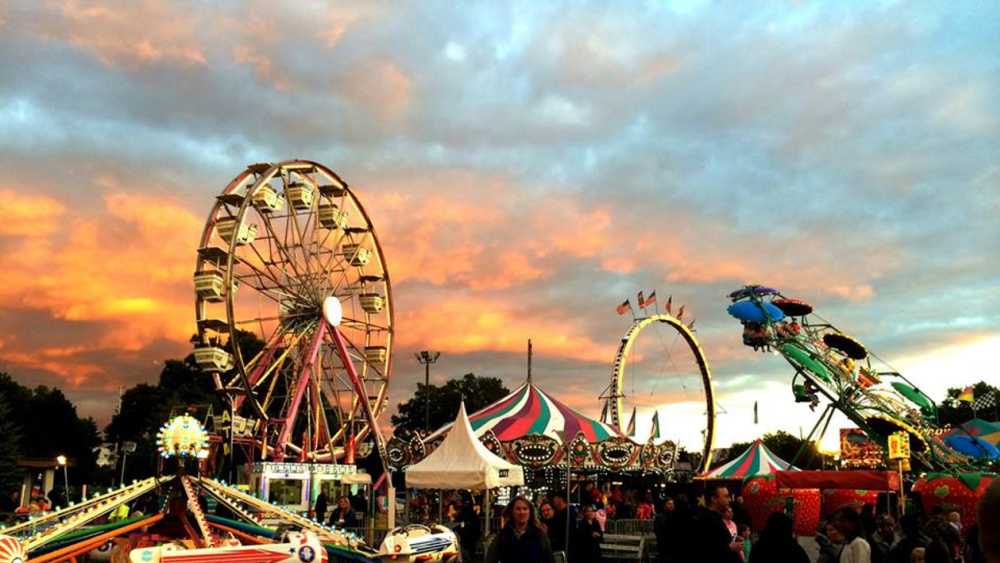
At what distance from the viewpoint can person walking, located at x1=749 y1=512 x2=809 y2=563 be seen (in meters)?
5.44

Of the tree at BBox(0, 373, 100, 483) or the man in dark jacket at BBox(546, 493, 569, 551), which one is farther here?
the tree at BBox(0, 373, 100, 483)

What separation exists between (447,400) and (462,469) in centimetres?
5301

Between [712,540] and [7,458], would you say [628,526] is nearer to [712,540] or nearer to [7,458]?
[712,540]

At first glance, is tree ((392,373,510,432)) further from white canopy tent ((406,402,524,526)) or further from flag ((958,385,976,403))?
white canopy tent ((406,402,524,526))

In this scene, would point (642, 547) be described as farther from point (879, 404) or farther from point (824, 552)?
point (879, 404)

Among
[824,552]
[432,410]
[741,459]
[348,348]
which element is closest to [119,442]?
[432,410]

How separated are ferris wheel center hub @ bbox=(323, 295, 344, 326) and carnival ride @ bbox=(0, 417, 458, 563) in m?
19.0

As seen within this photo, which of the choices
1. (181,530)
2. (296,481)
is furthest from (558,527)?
(296,481)

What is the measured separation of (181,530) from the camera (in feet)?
27.6

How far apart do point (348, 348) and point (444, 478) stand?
14336 mm

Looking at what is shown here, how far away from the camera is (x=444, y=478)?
16328mm

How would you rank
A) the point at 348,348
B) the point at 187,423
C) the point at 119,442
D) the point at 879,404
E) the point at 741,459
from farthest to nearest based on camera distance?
the point at 119,442 < the point at 741,459 < the point at 348,348 < the point at 879,404 < the point at 187,423

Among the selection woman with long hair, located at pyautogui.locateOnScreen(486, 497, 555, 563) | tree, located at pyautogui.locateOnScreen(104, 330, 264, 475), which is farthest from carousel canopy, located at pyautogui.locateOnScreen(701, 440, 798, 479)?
tree, located at pyautogui.locateOnScreen(104, 330, 264, 475)

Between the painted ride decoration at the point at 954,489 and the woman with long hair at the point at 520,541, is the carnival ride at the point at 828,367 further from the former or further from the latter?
the woman with long hair at the point at 520,541
